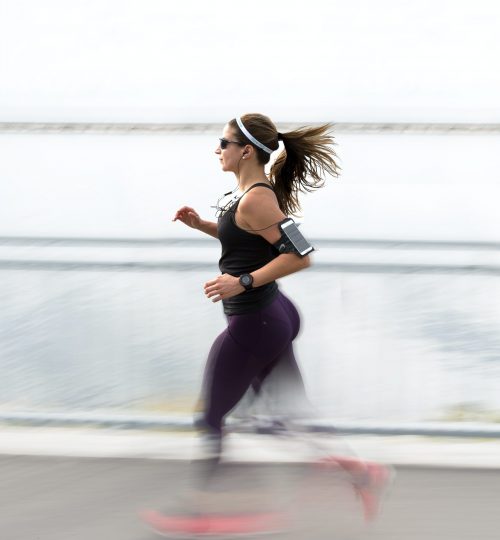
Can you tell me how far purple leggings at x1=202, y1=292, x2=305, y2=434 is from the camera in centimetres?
331

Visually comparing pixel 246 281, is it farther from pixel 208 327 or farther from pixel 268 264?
pixel 208 327

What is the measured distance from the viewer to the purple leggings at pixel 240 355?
10.9 feet

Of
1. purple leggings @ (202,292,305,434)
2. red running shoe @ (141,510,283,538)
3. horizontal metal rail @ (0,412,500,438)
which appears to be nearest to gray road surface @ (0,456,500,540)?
red running shoe @ (141,510,283,538)

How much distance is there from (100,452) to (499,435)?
1.66 m

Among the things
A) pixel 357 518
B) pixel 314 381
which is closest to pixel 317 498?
pixel 357 518

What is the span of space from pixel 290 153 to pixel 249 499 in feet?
4.17

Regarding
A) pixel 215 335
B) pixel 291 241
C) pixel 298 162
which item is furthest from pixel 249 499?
pixel 298 162

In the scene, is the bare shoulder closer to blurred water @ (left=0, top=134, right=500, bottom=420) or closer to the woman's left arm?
the woman's left arm

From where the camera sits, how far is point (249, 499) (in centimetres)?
388

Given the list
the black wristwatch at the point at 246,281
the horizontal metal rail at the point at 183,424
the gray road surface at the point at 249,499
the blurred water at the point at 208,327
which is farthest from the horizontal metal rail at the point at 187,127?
the black wristwatch at the point at 246,281

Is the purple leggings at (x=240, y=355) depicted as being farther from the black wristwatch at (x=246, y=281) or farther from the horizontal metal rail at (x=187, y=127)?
the horizontal metal rail at (x=187, y=127)

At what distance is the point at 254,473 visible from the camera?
13.6 ft

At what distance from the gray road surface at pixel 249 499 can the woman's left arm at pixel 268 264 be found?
75 cm

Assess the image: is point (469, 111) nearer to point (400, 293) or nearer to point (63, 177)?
point (400, 293)
